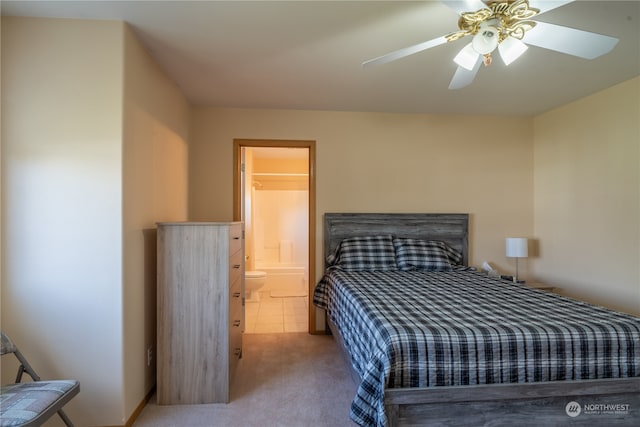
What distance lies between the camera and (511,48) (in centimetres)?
162

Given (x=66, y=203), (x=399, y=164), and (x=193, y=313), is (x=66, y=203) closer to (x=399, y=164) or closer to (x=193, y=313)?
(x=193, y=313)

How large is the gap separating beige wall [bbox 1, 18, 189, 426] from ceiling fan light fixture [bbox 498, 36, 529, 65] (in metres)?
2.00

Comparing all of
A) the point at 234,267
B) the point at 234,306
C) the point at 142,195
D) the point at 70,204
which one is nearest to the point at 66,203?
the point at 70,204

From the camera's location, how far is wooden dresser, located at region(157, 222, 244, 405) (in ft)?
7.05

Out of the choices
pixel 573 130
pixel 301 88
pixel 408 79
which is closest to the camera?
pixel 408 79

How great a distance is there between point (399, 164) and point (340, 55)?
1.62m

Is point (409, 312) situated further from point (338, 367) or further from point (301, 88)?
point (301, 88)

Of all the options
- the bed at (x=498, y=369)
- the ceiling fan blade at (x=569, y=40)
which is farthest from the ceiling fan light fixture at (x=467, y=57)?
the bed at (x=498, y=369)

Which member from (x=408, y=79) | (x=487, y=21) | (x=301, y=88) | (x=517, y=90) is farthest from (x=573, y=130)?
(x=301, y=88)

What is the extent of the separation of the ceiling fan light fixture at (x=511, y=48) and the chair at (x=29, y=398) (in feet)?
8.60

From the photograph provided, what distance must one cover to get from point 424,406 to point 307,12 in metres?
1.99

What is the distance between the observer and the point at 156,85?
2.35 metres

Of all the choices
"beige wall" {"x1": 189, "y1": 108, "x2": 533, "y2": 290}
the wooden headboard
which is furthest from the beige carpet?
the wooden headboard

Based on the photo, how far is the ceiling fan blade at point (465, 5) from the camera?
53.2 inches
